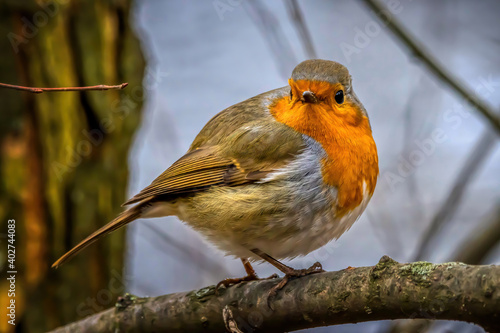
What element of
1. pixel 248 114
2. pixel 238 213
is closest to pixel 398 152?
pixel 248 114

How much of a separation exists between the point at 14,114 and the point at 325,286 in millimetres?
1887

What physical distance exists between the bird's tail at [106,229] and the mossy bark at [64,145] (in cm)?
37

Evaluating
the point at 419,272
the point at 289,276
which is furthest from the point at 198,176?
the point at 419,272

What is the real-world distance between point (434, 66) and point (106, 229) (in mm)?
1635

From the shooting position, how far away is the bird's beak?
2.30 meters

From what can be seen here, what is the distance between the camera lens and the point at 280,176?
2439 millimetres

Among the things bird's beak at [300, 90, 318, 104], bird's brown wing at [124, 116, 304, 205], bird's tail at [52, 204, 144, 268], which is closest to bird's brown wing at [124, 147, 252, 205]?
bird's brown wing at [124, 116, 304, 205]

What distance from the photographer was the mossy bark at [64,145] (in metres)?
2.87

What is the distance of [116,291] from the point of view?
10.3ft

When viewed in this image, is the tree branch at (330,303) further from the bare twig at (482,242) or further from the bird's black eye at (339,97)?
the bare twig at (482,242)

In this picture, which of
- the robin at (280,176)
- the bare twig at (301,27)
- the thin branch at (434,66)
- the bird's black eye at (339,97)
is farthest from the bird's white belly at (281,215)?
the thin branch at (434,66)

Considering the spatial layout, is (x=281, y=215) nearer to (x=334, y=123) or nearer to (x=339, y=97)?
(x=334, y=123)

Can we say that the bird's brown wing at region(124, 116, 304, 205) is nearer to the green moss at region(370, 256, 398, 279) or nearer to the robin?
the robin

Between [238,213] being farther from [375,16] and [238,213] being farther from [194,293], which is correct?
[375,16]
